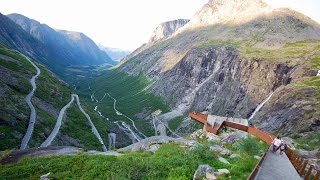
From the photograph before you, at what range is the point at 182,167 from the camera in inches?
1128

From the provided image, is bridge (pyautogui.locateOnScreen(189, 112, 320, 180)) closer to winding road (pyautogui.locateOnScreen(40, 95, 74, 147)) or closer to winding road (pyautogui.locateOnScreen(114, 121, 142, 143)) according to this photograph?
winding road (pyautogui.locateOnScreen(40, 95, 74, 147))

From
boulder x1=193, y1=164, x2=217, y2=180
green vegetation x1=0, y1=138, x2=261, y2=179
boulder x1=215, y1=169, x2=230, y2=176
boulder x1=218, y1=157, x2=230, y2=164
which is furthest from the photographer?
boulder x1=218, y1=157, x2=230, y2=164

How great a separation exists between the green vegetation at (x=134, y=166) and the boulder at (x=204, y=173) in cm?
104

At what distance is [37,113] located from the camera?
429 feet

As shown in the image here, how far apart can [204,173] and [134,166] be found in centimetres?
727

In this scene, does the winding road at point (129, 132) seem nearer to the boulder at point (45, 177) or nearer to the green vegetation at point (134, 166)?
the green vegetation at point (134, 166)

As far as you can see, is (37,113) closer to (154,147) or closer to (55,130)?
(55,130)

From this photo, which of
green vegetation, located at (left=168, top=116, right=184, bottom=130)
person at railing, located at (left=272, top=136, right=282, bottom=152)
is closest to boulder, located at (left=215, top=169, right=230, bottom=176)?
person at railing, located at (left=272, top=136, right=282, bottom=152)

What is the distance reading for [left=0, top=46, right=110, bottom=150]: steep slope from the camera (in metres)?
110

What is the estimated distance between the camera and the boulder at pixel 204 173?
2509cm

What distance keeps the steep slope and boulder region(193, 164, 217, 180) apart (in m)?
82.4

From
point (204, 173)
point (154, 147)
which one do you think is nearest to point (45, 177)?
point (154, 147)

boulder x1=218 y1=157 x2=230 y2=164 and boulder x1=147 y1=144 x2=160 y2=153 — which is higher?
boulder x1=218 y1=157 x2=230 y2=164

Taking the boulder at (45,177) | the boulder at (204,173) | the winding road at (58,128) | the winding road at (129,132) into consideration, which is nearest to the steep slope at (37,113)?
the winding road at (58,128)
